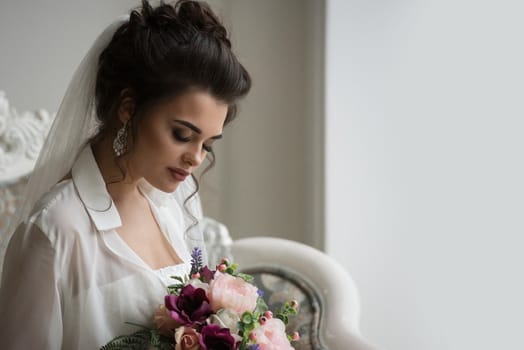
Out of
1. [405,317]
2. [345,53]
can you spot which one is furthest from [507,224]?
[345,53]

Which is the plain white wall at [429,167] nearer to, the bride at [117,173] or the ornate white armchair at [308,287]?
the ornate white armchair at [308,287]

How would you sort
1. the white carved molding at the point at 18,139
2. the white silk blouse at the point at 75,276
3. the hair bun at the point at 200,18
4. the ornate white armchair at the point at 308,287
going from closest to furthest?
1. the white silk blouse at the point at 75,276
2. the hair bun at the point at 200,18
3. the ornate white armchair at the point at 308,287
4. the white carved molding at the point at 18,139

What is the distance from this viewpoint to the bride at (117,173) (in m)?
1.44

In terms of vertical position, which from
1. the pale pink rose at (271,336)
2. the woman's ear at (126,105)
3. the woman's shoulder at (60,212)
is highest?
the woman's ear at (126,105)

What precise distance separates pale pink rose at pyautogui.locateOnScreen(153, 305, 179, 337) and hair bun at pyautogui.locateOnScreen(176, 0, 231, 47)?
2.15ft

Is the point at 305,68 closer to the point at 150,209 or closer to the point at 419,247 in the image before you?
the point at 419,247

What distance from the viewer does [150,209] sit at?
69.8 inches

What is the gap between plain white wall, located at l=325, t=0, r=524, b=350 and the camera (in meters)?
2.22

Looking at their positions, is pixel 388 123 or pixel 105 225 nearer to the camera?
pixel 105 225

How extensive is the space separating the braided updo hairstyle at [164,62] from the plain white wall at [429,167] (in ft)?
3.68

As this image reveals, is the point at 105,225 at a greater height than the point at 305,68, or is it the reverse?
the point at 305,68

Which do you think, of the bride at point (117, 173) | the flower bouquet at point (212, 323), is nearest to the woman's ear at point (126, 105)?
the bride at point (117, 173)

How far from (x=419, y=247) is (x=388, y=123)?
540 millimetres

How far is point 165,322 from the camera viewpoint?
4.48 feet
